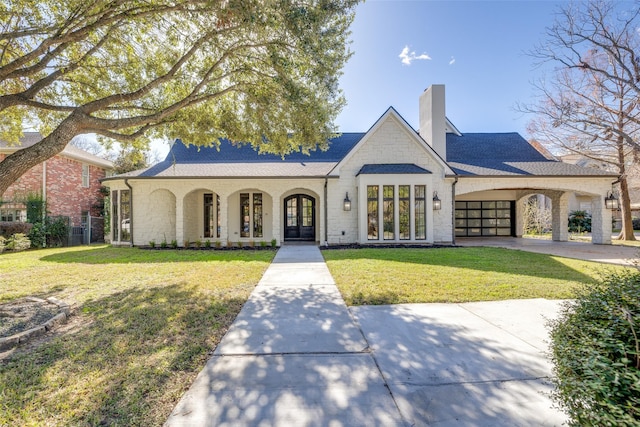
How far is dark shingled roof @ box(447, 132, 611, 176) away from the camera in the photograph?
1375 cm

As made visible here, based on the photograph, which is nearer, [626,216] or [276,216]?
[276,216]

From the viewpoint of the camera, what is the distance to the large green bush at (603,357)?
1.47 meters

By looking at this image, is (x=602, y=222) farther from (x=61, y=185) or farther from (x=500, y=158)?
(x=61, y=185)

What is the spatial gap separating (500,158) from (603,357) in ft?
55.7

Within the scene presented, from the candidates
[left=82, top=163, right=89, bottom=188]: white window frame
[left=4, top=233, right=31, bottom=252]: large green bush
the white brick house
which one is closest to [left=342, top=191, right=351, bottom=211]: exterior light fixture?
the white brick house

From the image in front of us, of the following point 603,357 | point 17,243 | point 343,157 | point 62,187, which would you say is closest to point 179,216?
point 17,243

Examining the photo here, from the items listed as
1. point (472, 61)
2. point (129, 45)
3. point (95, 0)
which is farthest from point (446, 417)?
point (472, 61)

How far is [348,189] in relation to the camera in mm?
13250

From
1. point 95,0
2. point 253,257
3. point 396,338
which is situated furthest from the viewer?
point 253,257

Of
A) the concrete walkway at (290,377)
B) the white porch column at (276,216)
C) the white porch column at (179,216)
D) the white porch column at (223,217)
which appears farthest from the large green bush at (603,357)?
the white porch column at (179,216)

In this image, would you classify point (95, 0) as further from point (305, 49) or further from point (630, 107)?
point (630, 107)

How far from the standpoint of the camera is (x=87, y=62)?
740 centimetres

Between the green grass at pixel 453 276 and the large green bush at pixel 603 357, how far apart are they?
3.32 m

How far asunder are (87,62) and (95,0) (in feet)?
8.74
